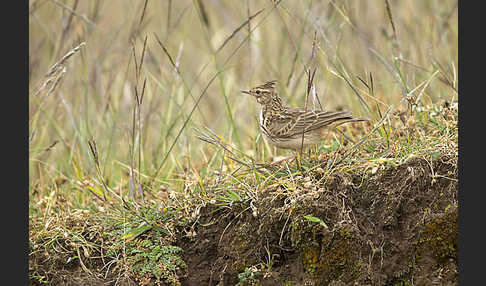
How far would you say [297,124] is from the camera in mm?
4414

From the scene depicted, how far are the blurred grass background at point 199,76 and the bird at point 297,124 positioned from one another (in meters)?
0.27

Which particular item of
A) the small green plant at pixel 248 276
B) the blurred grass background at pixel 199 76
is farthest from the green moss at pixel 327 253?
the blurred grass background at pixel 199 76

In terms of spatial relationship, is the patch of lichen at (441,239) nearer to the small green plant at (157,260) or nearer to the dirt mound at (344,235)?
the dirt mound at (344,235)

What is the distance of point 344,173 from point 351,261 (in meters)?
0.60

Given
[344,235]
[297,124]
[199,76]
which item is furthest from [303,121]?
[199,76]

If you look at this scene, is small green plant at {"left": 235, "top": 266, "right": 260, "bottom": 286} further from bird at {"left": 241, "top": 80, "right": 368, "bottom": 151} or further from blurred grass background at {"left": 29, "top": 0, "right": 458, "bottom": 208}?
blurred grass background at {"left": 29, "top": 0, "right": 458, "bottom": 208}

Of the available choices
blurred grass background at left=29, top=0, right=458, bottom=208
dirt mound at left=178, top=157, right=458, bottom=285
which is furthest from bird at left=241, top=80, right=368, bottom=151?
dirt mound at left=178, top=157, right=458, bottom=285

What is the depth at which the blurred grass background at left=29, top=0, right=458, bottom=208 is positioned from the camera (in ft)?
16.4

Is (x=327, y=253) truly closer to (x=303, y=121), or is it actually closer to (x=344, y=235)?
(x=344, y=235)

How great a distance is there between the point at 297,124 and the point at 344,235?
3.74 ft

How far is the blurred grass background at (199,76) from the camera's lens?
500cm

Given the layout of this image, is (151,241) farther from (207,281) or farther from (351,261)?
(351,261)

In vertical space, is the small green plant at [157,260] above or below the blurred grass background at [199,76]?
below

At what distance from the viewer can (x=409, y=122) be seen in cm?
423
